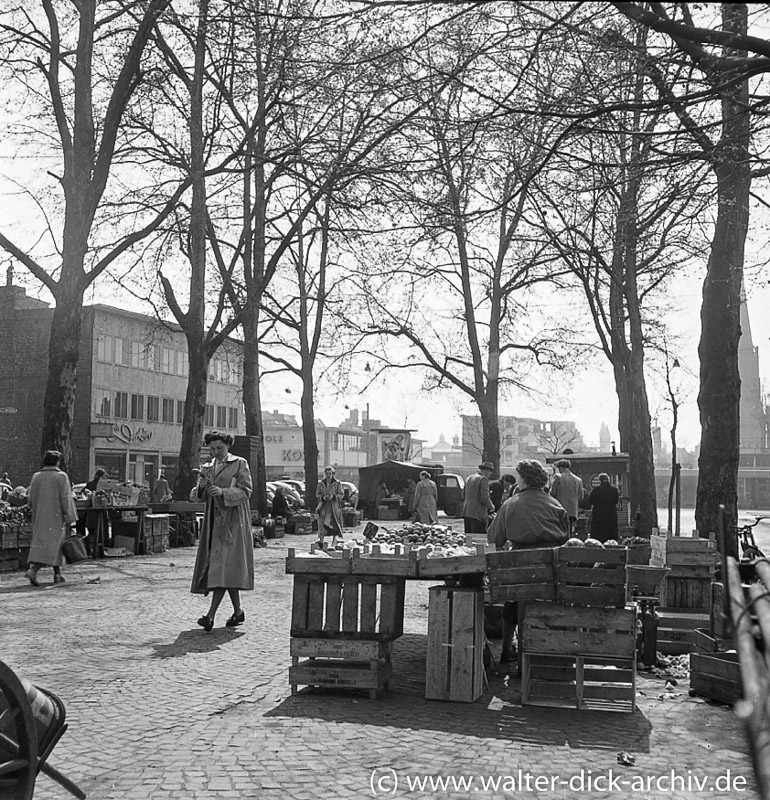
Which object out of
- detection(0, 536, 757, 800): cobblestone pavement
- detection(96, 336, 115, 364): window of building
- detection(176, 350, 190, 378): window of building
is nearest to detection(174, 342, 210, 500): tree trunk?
detection(0, 536, 757, 800): cobblestone pavement

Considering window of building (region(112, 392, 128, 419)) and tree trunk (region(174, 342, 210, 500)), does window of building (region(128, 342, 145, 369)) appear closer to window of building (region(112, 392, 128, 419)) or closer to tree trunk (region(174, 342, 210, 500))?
window of building (region(112, 392, 128, 419))

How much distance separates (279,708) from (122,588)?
7.75 m

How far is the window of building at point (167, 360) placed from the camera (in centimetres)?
6381

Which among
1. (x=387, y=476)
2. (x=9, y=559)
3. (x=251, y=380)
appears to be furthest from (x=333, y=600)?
(x=387, y=476)

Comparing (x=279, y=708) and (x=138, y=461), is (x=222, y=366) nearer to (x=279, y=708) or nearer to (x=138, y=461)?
(x=138, y=461)

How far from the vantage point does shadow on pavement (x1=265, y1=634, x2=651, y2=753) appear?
603 centimetres

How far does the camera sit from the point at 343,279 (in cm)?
3447

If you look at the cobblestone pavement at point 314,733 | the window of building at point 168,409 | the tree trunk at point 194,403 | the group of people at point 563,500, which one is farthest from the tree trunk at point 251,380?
the window of building at point 168,409

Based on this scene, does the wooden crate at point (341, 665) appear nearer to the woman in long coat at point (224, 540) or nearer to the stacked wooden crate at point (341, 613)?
the stacked wooden crate at point (341, 613)

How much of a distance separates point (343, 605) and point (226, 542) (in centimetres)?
291

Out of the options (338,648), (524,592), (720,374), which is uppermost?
(720,374)

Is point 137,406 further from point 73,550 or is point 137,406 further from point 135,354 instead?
point 73,550

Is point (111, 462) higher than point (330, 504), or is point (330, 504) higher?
point (111, 462)

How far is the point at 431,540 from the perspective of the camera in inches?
338
